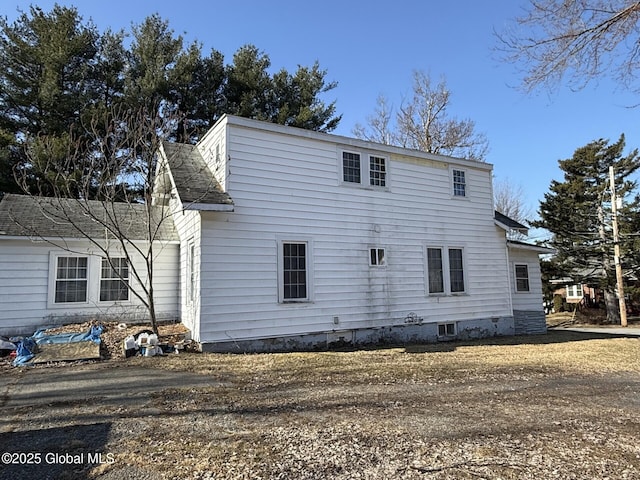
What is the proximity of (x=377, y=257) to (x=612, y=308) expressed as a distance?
1966cm

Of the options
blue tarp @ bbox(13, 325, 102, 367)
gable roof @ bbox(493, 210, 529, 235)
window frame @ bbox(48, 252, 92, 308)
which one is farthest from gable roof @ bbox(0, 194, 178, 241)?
gable roof @ bbox(493, 210, 529, 235)

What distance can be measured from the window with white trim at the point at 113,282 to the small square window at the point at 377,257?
6.83m

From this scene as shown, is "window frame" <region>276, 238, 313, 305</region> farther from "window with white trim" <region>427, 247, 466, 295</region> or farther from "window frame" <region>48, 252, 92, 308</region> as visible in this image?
"window frame" <region>48, 252, 92, 308</region>

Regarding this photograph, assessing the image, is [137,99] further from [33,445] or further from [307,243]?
[33,445]

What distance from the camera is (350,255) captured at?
35.7 feet

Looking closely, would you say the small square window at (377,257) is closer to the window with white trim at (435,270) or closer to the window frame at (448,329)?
the window with white trim at (435,270)

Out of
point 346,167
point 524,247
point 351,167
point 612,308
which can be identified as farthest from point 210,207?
point 612,308

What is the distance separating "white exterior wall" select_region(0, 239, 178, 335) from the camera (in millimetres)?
10234

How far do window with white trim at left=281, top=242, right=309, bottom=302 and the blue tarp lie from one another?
14.4ft

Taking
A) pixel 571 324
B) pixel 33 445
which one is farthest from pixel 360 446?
pixel 571 324

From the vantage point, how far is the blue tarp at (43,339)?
8012mm

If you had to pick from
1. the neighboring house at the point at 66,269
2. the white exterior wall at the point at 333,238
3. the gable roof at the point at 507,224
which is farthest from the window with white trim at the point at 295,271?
the gable roof at the point at 507,224

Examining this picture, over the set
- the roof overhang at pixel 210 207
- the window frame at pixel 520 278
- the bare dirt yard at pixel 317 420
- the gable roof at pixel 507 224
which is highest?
the gable roof at pixel 507 224

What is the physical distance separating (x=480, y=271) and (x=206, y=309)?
28.7ft
